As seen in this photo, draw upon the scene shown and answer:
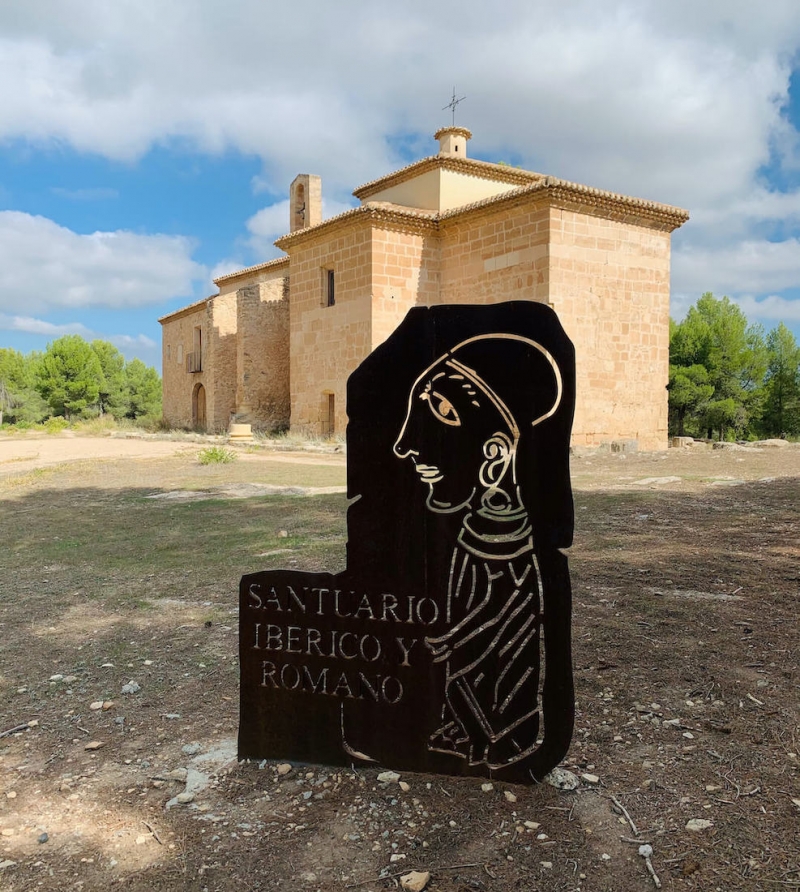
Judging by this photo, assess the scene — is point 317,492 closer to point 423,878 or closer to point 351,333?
point 423,878

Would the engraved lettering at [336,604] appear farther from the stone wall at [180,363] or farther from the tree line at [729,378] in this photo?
the tree line at [729,378]

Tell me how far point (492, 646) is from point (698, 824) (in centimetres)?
90

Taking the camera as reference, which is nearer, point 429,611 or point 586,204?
point 429,611

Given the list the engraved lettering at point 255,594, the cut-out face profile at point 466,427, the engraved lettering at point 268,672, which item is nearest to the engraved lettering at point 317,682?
the engraved lettering at point 268,672

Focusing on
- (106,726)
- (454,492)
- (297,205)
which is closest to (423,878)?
(454,492)

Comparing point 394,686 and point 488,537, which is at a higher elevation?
point 488,537

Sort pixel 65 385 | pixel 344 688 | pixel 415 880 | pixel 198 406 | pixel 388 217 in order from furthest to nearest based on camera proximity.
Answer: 1. pixel 65 385
2. pixel 198 406
3. pixel 388 217
4. pixel 344 688
5. pixel 415 880

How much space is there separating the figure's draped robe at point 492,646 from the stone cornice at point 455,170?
1983cm

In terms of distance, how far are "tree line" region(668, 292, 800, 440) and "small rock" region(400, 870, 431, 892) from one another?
36605mm

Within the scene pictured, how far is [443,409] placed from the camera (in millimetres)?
2809

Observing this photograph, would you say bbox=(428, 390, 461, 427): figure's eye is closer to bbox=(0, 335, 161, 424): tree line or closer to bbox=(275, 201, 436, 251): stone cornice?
bbox=(275, 201, 436, 251): stone cornice

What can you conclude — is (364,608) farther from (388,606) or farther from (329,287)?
(329,287)

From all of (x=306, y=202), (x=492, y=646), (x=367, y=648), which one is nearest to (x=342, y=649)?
(x=367, y=648)

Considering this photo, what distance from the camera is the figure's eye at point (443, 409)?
110 inches
